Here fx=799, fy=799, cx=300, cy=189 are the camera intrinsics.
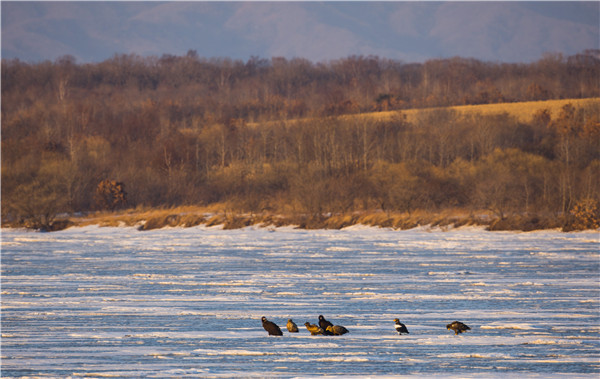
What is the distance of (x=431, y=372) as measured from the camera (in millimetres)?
11766

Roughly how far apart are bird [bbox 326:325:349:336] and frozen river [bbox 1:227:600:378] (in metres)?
0.13

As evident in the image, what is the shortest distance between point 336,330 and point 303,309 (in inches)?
118

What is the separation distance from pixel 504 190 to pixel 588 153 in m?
15.7

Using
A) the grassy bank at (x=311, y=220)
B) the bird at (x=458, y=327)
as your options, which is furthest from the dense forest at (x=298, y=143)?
the bird at (x=458, y=327)

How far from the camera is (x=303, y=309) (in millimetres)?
17125

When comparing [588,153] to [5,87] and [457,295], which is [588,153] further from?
[5,87]

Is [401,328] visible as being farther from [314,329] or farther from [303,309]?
[303,309]

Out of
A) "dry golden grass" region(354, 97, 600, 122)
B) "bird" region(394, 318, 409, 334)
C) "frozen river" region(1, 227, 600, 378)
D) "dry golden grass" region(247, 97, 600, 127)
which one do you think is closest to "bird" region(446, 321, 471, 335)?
"frozen river" region(1, 227, 600, 378)

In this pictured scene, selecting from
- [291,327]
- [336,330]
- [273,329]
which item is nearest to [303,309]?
[291,327]

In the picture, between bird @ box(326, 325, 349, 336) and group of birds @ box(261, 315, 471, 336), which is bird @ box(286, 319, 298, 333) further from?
bird @ box(326, 325, 349, 336)

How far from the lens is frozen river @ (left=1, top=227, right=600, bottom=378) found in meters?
12.4

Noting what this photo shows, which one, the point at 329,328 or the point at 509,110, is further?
the point at 509,110

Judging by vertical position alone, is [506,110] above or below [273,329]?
above

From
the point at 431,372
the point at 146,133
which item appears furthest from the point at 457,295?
the point at 146,133
